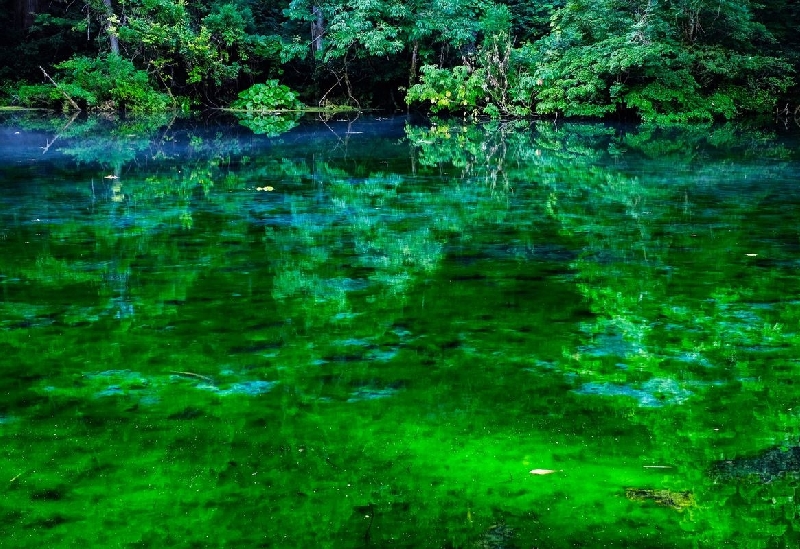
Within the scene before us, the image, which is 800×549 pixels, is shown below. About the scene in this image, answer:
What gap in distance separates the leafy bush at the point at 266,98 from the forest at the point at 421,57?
1.8 inches

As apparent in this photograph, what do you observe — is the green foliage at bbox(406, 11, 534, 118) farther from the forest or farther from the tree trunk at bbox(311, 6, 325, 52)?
the tree trunk at bbox(311, 6, 325, 52)

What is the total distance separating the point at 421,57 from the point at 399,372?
69.3 feet

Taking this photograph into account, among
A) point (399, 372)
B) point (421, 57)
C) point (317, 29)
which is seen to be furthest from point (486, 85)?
point (399, 372)

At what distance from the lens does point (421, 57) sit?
23.7 meters

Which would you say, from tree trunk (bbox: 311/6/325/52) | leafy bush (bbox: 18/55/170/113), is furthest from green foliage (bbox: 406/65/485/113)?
leafy bush (bbox: 18/55/170/113)

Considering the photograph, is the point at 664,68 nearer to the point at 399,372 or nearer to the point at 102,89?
the point at 102,89

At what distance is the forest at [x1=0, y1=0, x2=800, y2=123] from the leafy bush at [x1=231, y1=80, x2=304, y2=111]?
0.05 meters

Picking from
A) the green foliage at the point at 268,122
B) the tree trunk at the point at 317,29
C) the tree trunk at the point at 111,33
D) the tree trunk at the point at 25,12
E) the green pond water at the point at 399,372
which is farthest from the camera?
the tree trunk at the point at 25,12

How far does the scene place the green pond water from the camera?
2.42 metres

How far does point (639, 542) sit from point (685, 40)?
65.9ft

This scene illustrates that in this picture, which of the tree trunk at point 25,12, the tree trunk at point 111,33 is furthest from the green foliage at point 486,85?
the tree trunk at point 25,12

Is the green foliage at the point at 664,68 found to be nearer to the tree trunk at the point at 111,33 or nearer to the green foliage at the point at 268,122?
the green foliage at the point at 268,122

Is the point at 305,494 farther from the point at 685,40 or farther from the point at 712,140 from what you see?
the point at 685,40

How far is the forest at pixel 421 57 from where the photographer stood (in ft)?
64.4
